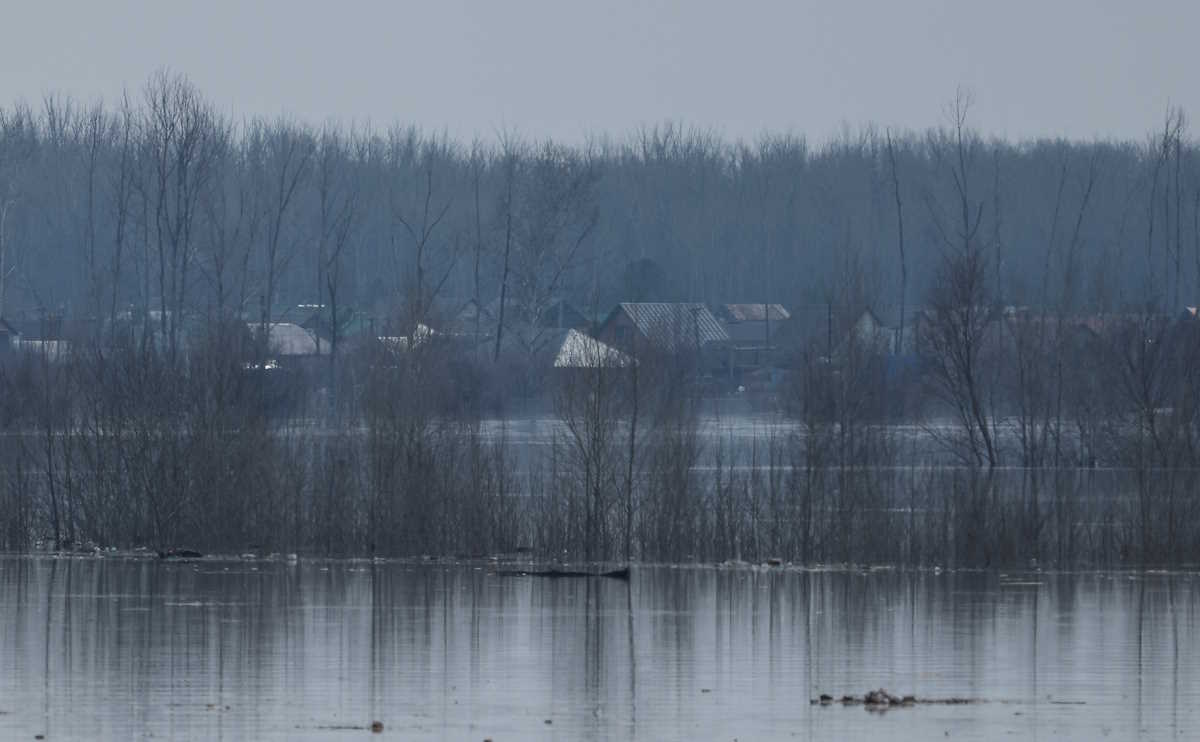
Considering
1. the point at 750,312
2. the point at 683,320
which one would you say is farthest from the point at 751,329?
the point at 683,320

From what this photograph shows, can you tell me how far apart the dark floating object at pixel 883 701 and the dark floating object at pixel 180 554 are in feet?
43.0

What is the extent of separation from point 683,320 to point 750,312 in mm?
23530

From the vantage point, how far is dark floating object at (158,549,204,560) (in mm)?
25072

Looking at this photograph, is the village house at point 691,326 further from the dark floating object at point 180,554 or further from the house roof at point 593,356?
the dark floating object at point 180,554

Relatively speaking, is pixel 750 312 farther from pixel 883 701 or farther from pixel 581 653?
pixel 883 701

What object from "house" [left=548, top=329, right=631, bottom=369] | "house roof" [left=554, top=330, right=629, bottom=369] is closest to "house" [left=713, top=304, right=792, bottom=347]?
"house" [left=548, top=329, right=631, bottom=369]

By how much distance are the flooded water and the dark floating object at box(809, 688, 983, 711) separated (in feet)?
0.72

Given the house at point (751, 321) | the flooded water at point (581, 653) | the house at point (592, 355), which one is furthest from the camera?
the house at point (751, 321)

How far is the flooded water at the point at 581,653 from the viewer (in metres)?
12.6

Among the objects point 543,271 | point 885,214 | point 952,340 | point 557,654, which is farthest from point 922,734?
point 885,214

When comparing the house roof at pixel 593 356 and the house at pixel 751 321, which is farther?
the house at pixel 751 321

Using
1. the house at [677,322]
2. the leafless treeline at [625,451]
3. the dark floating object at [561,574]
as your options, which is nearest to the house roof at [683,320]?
the house at [677,322]

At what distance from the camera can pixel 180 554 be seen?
25.3m

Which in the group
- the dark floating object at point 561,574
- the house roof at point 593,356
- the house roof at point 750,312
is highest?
the house roof at point 750,312
